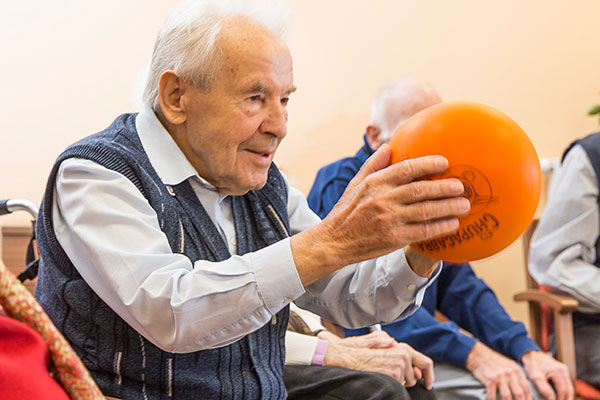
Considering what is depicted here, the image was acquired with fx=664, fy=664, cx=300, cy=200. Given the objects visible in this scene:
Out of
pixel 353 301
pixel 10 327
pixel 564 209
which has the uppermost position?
pixel 10 327

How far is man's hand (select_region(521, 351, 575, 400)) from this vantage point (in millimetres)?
2076

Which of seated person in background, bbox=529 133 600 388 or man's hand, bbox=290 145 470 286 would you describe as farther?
seated person in background, bbox=529 133 600 388

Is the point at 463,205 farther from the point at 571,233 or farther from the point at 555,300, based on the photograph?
the point at 571,233

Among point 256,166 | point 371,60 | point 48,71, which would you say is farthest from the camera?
point 371,60

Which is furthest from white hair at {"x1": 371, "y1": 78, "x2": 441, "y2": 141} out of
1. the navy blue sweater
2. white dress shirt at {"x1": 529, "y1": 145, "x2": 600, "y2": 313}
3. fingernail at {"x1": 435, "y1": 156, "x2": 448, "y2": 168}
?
fingernail at {"x1": 435, "y1": 156, "x2": 448, "y2": 168}

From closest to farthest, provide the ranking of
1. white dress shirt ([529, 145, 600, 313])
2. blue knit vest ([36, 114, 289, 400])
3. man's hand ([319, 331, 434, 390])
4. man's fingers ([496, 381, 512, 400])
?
blue knit vest ([36, 114, 289, 400]) < man's hand ([319, 331, 434, 390]) < man's fingers ([496, 381, 512, 400]) < white dress shirt ([529, 145, 600, 313])

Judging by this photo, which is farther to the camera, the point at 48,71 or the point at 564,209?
the point at 48,71

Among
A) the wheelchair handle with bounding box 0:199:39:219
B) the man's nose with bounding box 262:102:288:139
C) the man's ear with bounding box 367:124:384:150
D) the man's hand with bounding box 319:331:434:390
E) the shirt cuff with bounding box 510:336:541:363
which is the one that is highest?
the man's nose with bounding box 262:102:288:139

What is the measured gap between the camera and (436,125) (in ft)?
3.40

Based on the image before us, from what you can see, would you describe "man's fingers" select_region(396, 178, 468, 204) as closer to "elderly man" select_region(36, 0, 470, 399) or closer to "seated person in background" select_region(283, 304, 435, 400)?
"elderly man" select_region(36, 0, 470, 399)

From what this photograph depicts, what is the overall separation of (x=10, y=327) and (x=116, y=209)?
15.5 inches

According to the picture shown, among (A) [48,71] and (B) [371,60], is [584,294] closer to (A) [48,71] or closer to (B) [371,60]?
(B) [371,60]

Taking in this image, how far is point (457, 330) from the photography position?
214 cm

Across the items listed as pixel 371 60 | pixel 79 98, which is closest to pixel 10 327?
pixel 79 98
